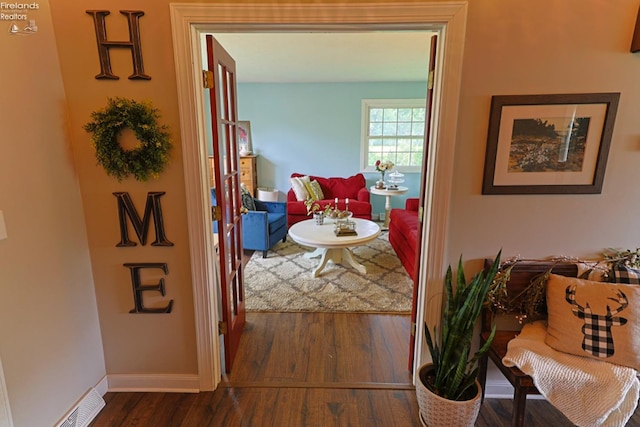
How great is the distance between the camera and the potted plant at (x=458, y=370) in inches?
59.1

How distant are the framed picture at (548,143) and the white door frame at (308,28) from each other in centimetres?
22

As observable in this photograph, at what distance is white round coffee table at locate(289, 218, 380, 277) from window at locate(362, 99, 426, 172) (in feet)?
7.94

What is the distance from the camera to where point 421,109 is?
19.1 ft

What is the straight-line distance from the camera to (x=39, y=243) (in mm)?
1455

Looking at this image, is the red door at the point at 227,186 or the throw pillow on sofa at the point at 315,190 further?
the throw pillow on sofa at the point at 315,190

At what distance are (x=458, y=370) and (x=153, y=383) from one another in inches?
67.0

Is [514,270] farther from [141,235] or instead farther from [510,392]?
[141,235]

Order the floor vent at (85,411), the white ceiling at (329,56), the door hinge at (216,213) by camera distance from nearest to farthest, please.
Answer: the floor vent at (85,411) → the door hinge at (216,213) → the white ceiling at (329,56)

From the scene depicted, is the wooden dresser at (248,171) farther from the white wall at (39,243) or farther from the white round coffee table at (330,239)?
the white wall at (39,243)

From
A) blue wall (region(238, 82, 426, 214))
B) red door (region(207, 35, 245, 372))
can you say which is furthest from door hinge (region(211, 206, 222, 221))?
blue wall (region(238, 82, 426, 214))

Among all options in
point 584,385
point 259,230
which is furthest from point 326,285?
point 584,385

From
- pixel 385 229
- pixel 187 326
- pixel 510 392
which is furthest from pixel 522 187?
pixel 385 229

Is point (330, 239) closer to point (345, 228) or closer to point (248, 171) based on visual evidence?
point (345, 228)

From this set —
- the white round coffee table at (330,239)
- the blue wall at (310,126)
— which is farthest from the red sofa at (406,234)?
the blue wall at (310,126)
